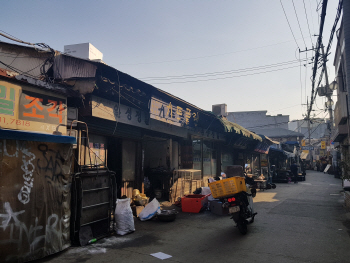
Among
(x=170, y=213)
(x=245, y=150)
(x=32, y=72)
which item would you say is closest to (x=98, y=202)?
(x=170, y=213)

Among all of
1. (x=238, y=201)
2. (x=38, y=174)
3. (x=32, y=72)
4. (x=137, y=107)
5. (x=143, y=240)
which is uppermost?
(x=32, y=72)

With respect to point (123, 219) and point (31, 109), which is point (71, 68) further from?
point (123, 219)

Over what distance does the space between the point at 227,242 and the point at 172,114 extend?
5831 mm

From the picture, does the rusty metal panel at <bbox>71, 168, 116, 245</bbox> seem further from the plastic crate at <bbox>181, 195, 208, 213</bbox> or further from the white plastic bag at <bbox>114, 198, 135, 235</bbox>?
the plastic crate at <bbox>181, 195, 208, 213</bbox>

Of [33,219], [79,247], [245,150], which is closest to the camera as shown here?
[33,219]

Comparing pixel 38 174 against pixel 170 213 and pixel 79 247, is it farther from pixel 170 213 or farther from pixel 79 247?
pixel 170 213

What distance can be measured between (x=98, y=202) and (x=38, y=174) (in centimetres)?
185

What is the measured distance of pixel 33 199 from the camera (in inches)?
193

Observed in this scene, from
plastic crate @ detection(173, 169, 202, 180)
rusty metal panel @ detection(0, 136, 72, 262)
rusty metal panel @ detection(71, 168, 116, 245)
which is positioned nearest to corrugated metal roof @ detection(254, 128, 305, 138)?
plastic crate @ detection(173, 169, 202, 180)

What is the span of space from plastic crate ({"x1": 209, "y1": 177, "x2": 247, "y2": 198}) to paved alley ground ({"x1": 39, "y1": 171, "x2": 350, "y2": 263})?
3.53ft

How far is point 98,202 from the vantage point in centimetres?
642

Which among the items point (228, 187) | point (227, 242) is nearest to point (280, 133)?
point (228, 187)

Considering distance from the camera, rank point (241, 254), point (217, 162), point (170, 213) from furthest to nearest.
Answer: point (217, 162)
point (170, 213)
point (241, 254)

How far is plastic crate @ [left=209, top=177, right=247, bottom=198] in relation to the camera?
700cm
